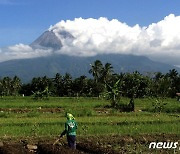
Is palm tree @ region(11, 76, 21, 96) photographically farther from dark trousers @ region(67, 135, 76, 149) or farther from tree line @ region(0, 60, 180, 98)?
dark trousers @ region(67, 135, 76, 149)

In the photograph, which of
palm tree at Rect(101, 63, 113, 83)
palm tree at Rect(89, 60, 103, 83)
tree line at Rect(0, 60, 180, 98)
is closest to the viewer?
tree line at Rect(0, 60, 180, 98)

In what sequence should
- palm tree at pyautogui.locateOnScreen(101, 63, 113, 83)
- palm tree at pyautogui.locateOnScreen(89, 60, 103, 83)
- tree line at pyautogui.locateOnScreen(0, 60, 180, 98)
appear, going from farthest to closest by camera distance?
palm tree at pyautogui.locateOnScreen(89, 60, 103, 83) < palm tree at pyautogui.locateOnScreen(101, 63, 113, 83) < tree line at pyautogui.locateOnScreen(0, 60, 180, 98)

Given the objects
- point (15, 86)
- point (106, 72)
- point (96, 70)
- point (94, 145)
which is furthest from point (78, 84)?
point (94, 145)

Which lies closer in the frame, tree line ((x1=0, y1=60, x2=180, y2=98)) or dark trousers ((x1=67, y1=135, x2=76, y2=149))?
dark trousers ((x1=67, y1=135, x2=76, y2=149))

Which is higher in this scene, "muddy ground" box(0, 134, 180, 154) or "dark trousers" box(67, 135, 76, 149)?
"dark trousers" box(67, 135, 76, 149)

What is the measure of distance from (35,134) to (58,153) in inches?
199

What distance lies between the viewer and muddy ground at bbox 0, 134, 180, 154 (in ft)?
39.2

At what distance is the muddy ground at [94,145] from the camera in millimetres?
11961

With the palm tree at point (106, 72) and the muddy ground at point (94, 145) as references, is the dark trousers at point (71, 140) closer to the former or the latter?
the muddy ground at point (94, 145)

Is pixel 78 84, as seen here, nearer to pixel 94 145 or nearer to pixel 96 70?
pixel 96 70

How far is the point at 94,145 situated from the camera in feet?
43.4

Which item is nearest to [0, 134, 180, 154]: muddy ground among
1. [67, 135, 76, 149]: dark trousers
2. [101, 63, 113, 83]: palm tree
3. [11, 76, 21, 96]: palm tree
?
[67, 135, 76, 149]: dark trousers

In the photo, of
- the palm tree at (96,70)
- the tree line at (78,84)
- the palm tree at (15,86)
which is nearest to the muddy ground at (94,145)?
the tree line at (78,84)

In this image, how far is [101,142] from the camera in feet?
47.8
